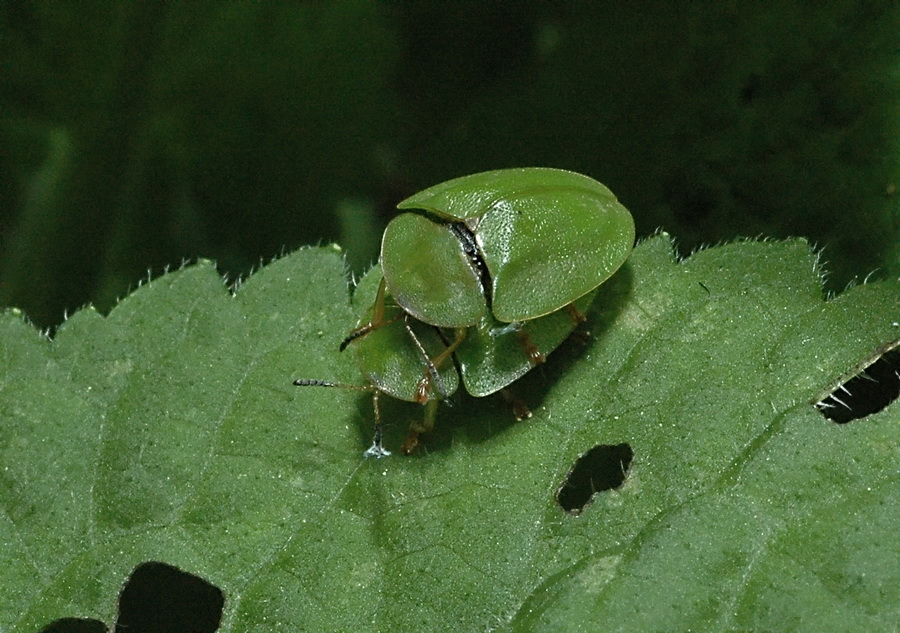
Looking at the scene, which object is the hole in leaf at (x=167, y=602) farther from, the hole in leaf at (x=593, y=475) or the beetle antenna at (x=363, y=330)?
the hole in leaf at (x=593, y=475)

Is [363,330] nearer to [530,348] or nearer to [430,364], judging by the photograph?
[430,364]

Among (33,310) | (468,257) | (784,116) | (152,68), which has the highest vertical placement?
(784,116)

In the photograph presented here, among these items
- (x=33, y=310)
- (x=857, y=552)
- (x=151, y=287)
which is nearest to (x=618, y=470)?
(x=857, y=552)

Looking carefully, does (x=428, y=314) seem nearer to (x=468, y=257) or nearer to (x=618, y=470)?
(x=468, y=257)

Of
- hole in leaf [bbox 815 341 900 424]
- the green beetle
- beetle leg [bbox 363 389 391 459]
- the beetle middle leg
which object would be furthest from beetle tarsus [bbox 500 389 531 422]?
hole in leaf [bbox 815 341 900 424]

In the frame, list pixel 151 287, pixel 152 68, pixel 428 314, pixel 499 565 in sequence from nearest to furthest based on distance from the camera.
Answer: pixel 499 565 → pixel 428 314 → pixel 151 287 → pixel 152 68

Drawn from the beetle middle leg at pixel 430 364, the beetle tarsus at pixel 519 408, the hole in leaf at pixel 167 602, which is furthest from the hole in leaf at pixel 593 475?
the hole in leaf at pixel 167 602
